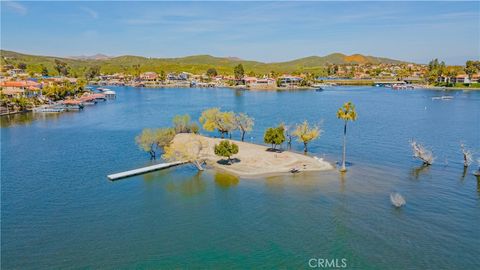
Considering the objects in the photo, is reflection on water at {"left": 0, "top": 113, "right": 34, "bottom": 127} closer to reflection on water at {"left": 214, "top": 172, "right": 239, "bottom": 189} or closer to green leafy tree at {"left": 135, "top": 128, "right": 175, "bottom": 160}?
green leafy tree at {"left": 135, "top": 128, "right": 175, "bottom": 160}

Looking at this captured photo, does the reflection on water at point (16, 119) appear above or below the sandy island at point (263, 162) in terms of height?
above

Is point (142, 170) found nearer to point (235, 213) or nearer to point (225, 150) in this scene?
point (225, 150)

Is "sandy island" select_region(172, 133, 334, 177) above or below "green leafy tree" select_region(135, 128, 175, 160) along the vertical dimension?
below

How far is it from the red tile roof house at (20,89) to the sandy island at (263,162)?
10041 centimetres

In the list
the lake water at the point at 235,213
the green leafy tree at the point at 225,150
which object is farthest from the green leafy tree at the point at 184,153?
the green leafy tree at the point at 225,150

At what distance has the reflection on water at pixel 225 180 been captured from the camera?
152 ft

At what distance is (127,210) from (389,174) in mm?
33771

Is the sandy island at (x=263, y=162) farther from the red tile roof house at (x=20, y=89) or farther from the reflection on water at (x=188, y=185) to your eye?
the red tile roof house at (x=20, y=89)

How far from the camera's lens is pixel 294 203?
132ft

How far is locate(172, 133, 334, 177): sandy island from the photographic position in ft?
167

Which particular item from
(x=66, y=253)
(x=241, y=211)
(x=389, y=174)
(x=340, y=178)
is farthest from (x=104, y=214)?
(x=389, y=174)

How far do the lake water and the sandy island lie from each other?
7.53 feet

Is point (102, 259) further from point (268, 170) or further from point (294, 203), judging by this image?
point (268, 170)

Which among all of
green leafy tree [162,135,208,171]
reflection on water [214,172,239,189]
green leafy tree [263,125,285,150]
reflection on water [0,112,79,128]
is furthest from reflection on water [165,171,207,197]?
reflection on water [0,112,79,128]
